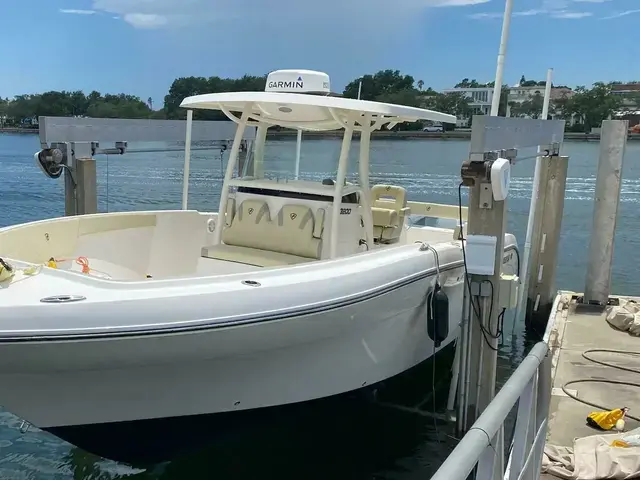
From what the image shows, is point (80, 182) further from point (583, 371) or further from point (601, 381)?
point (601, 381)

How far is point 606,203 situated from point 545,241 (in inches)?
41.2

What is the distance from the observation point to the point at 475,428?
6.49ft

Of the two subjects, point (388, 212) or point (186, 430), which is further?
point (388, 212)

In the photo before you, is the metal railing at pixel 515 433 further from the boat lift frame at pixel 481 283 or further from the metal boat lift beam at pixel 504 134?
the metal boat lift beam at pixel 504 134

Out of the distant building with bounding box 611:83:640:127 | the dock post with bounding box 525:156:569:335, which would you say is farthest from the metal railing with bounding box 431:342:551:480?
the distant building with bounding box 611:83:640:127

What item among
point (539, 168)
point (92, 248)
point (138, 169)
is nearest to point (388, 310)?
point (92, 248)

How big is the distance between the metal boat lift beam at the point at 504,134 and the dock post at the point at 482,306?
24 centimetres

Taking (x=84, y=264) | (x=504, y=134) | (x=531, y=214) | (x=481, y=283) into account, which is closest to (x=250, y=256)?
(x=84, y=264)

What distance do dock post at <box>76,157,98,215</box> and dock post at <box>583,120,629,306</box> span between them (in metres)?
5.70

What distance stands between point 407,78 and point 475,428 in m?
10.6

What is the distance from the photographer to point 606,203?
8266 mm

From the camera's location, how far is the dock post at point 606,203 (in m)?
8.20

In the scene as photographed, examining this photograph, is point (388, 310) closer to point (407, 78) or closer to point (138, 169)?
point (407, 78)

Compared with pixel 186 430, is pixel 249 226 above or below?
above
